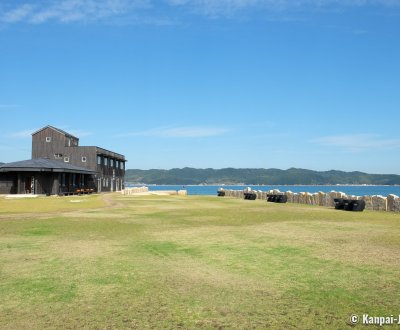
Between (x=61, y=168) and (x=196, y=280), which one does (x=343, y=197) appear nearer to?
(x=196, y=280)

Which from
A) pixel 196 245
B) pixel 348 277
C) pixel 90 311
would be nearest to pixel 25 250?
pixel 196 245

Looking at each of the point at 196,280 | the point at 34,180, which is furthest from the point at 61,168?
the point at 196,280

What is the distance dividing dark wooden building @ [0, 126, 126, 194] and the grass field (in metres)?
49.1

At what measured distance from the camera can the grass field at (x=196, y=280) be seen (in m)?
6.64

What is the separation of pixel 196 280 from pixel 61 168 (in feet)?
184

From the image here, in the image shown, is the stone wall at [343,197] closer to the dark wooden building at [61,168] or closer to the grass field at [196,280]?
the grass field at [196,280]

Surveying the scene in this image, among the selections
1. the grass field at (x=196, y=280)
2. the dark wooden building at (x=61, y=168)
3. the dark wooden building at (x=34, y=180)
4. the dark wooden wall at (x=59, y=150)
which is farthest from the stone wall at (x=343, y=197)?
the dark wooden wall at (x=59, y=150)

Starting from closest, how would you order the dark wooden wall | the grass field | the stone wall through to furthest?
1. the grass field
2. the stone wall
3. the dark wooden wall

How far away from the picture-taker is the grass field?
6.64m

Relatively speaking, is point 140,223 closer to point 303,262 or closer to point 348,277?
point 303,262

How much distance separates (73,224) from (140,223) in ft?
11.0

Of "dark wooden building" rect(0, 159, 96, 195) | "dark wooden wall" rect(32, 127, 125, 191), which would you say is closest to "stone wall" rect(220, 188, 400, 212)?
"dark wooden building" rect(0, 159, 96, 195)

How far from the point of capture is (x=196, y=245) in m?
13.9

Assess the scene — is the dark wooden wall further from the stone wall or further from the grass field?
the grass field
